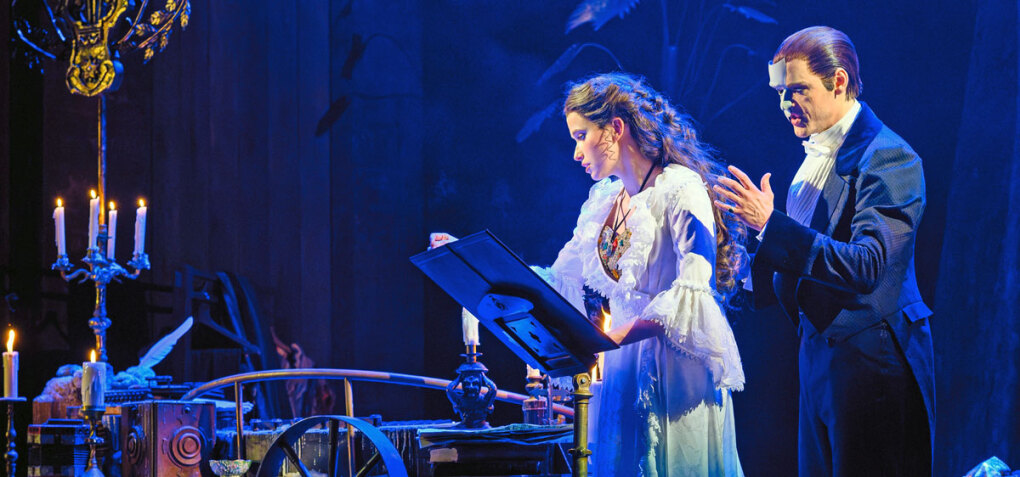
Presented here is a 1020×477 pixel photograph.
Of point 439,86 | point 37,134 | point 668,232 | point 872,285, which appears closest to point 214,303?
point 37,134

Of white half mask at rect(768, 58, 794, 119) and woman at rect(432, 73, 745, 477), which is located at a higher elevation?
white half mask at rect(768, 58, 794, 119)

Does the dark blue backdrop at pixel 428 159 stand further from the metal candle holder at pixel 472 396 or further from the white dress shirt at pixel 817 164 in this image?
the metal candle holder at pixel 472 396

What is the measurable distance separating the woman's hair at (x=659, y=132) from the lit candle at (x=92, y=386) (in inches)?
70.3

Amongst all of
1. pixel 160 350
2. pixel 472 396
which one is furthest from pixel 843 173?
pixel 160 350

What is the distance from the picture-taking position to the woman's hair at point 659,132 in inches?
117

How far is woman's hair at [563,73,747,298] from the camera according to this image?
2.96 m

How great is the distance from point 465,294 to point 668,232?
30.0 inches

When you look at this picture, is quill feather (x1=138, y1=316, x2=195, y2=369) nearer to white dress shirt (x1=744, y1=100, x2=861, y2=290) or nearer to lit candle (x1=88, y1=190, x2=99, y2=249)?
lit candle (x1=88, y1=190, x2=99, y2=249)

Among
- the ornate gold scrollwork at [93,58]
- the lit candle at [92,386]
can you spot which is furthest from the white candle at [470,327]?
the ornate gold scrollwork at [93,58]

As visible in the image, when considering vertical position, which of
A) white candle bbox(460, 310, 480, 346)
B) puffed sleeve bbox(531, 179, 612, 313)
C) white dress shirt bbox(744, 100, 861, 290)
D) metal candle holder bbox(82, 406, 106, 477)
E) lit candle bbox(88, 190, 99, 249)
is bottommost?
metal candle holder bbox(82, 406, 106, 477)

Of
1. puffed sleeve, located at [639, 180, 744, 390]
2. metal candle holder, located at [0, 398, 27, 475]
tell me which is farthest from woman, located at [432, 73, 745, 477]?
metal candle holder, located at [0, 398, 27, 475]

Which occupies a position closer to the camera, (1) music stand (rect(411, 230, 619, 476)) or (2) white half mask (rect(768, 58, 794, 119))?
(1) music stand (rect(411, 230, 619, 476))

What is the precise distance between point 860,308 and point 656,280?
1.78 feet

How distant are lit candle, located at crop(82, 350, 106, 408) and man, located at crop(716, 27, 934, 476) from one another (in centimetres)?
209
